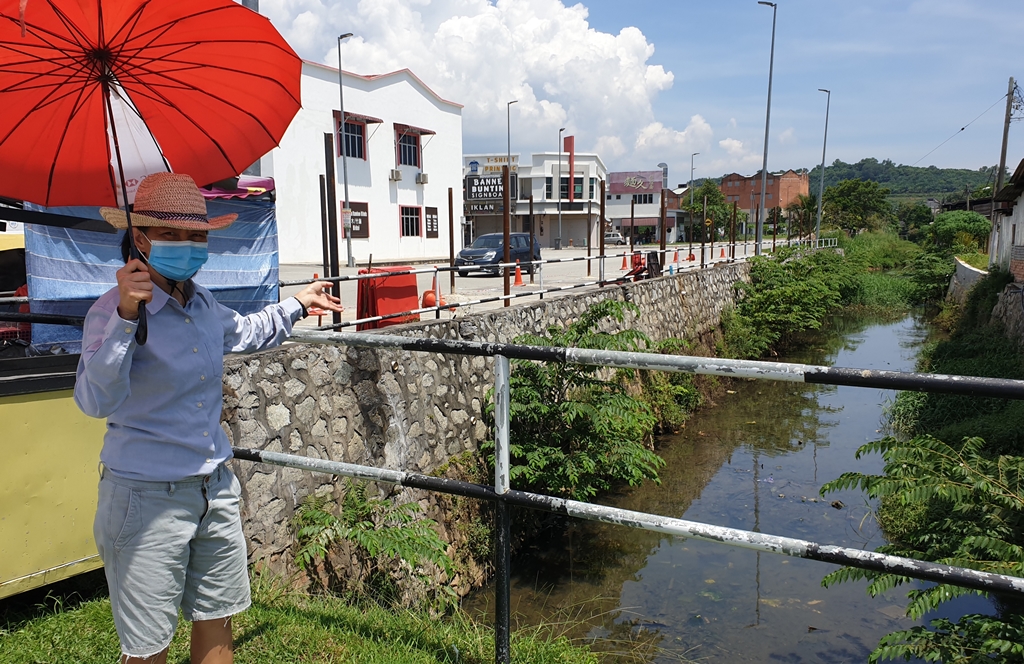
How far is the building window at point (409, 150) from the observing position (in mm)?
30922

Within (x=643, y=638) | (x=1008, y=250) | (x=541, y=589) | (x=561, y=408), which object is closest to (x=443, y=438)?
(x=561, y=408)

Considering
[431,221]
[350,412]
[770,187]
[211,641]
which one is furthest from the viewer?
[770,187]

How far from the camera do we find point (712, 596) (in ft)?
21.0

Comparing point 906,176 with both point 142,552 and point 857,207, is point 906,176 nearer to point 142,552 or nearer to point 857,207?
point 857,207

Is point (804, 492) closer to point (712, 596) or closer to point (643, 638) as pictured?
point (712, 596)

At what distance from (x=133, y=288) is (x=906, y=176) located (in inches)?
7610

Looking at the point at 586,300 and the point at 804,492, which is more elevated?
the point at 586,300

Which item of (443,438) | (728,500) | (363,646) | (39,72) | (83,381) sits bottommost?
(728,500)

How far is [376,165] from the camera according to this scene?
1155 inches

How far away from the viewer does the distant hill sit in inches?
5864

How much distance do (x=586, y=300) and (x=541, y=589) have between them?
548 centimetres

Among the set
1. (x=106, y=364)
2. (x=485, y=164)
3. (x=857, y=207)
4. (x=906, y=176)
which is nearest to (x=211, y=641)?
(x=106, y=364)

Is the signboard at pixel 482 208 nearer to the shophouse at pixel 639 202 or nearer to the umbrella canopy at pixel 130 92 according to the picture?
the shophouse at pixel 639 202

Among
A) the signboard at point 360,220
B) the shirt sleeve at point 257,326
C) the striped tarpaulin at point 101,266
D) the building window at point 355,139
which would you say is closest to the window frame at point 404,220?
the signboard at point 360,220
